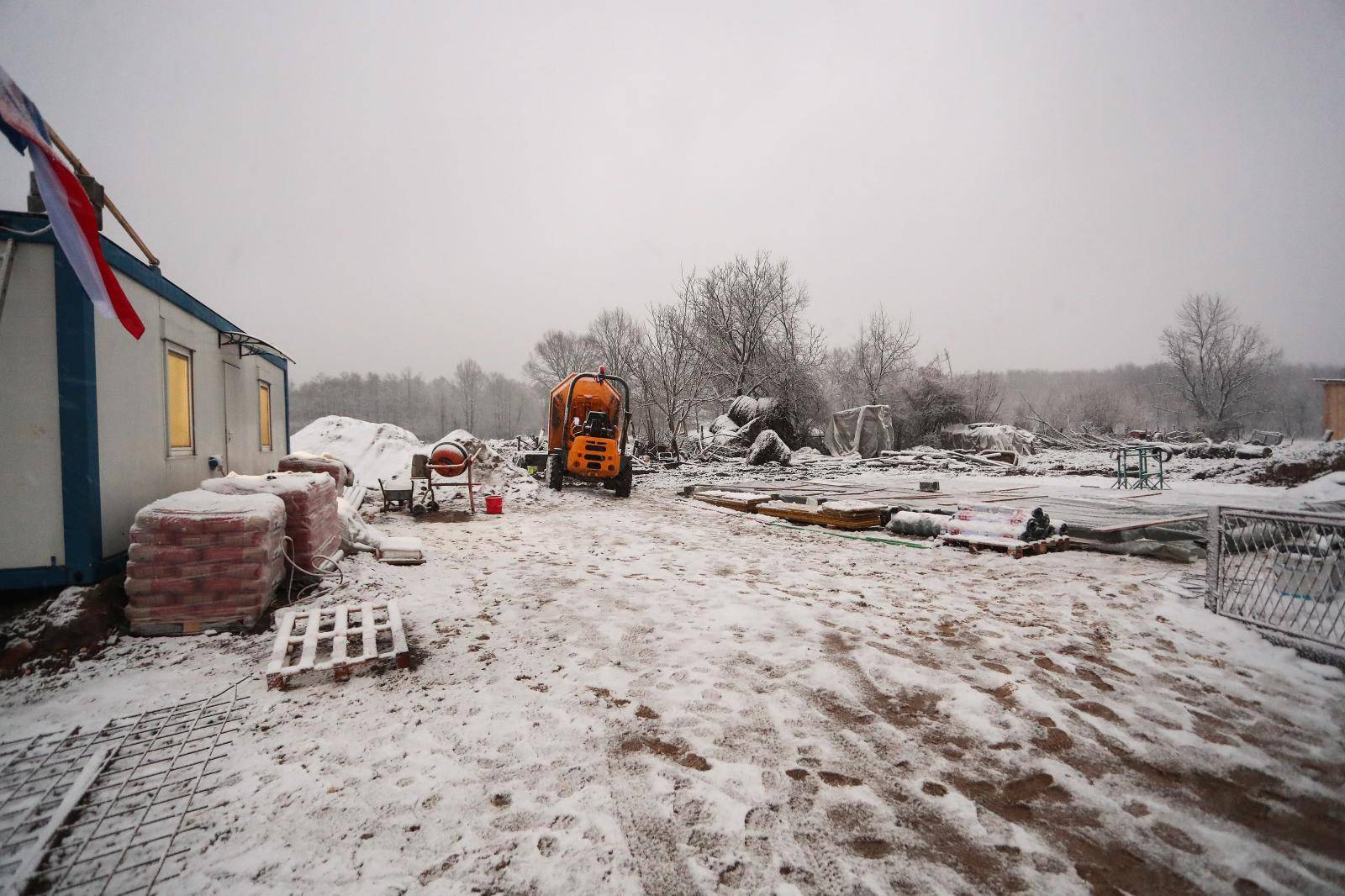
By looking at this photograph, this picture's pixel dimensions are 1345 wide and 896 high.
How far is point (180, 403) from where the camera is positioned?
6082 mm

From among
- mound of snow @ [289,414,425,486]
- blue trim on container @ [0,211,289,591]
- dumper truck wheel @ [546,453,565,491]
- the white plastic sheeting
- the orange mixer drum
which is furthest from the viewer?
the white plastic sheeting

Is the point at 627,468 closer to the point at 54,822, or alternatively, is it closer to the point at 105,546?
the point at 105,546

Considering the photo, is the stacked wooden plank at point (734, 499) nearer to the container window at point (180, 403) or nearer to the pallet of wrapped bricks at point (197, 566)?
the pallet of wrapped bricks at point (197, 566)

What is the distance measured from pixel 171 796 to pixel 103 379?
13.0 feet

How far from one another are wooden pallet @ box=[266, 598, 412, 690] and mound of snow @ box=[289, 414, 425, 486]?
12251 mm

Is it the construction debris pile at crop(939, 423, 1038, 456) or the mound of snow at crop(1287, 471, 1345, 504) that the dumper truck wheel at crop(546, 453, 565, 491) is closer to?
the mound of snow at crop(1287, 471, 1345, 504)

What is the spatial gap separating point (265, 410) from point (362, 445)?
343 inches

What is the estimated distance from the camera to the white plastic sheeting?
93.6ft

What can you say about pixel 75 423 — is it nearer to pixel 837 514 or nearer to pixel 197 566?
pixel 197 566

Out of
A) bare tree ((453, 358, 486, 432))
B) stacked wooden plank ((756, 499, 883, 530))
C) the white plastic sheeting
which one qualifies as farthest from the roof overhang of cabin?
bare tree ((453, 358, 486, 432))

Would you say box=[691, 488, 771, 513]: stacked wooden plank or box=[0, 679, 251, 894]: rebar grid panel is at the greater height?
box=[691, 488, 771, 513]: stacked wooden plank

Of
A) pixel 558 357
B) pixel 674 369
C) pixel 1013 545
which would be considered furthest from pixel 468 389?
pixel 1013 545

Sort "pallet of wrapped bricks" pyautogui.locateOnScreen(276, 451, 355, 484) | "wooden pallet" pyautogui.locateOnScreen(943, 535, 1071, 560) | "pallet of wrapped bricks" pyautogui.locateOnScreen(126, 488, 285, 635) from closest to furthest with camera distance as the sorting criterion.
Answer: "pallet of wrapped bricks" pyautogui.locateOnScreen(126, 488, 285, 635), "wooden pallet" pyautogui.locateOnScreen(943, 535, 1071, 560), "pallet of wrapped bricks" pyautogui.locateOnScreen(276, 451, 355, 484)

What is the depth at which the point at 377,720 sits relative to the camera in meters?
3.02
